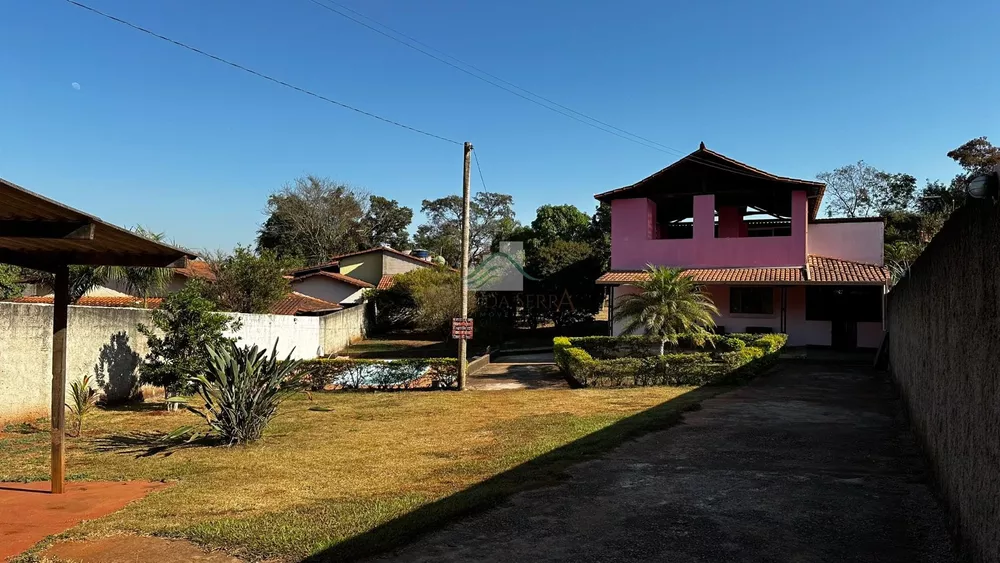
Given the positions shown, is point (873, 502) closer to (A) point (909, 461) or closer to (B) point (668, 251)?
(A) point (909, 461)

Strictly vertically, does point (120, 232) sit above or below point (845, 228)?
below

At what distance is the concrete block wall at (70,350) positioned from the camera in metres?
10.3

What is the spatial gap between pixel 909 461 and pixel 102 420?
11982 millimetres

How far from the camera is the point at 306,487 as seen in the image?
670 cm

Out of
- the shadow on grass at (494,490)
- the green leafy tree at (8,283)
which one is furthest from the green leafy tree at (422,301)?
the shadow on grass at (494,490)

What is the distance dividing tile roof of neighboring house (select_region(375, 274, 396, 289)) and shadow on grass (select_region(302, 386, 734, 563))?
97.2ft

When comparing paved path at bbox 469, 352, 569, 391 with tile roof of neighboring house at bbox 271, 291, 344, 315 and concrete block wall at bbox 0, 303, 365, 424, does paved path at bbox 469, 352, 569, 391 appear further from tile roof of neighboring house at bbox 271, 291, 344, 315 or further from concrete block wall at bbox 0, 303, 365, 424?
tile roof of neighboring house at bbox 271, 291, 344, 315

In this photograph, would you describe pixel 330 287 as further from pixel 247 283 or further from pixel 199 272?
pixel 247 283

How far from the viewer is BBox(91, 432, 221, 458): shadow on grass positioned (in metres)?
8.67

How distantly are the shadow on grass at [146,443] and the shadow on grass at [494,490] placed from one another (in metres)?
4.68

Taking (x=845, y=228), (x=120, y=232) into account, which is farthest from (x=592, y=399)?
(x=845, y=228)

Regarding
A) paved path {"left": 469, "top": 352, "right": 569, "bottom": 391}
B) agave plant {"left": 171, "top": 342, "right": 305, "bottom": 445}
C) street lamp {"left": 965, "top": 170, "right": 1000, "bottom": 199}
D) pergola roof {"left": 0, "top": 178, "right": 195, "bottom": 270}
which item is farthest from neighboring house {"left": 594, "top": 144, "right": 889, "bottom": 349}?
street lamp {"left": 965, "top": 170, "right": 1000, "bottom": 199}

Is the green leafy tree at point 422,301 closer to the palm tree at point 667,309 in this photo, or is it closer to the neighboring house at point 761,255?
the neighboring house at point 761,255

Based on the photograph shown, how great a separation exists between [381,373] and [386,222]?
164ft
